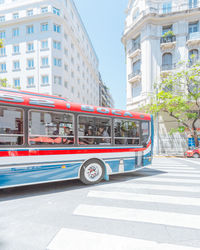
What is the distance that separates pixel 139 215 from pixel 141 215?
4 centimetres

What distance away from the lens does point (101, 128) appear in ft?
19.0

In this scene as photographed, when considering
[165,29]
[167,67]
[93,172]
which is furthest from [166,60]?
[93,172]

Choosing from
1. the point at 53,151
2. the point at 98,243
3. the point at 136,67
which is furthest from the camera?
the point at 136,67

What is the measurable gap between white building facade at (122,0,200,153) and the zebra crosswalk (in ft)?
55.2

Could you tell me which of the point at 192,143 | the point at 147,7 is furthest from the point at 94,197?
the point at 147,7

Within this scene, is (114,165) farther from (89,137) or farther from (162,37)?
(162,37)

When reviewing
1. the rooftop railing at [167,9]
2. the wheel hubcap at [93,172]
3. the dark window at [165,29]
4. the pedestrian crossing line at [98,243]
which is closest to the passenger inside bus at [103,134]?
the wheel hubcap at [93,172]

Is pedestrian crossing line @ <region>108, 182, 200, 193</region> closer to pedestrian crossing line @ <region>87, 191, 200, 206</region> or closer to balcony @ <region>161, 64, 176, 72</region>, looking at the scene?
pedestrian crossing line @ <region>87, 191, 200, 206</region>

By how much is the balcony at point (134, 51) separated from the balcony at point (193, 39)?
21.7 ft

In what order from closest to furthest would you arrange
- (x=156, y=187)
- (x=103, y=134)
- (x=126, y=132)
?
1. (x=156, y=187)
2. (x=103, y=134)
3. (x=126, y=132)

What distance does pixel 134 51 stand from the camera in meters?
23.4

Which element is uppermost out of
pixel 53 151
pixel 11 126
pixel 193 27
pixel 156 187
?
pixel 193 27

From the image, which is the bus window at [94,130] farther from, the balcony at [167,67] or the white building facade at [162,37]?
the balcony at [167,67]

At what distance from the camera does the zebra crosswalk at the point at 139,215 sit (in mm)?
2402
